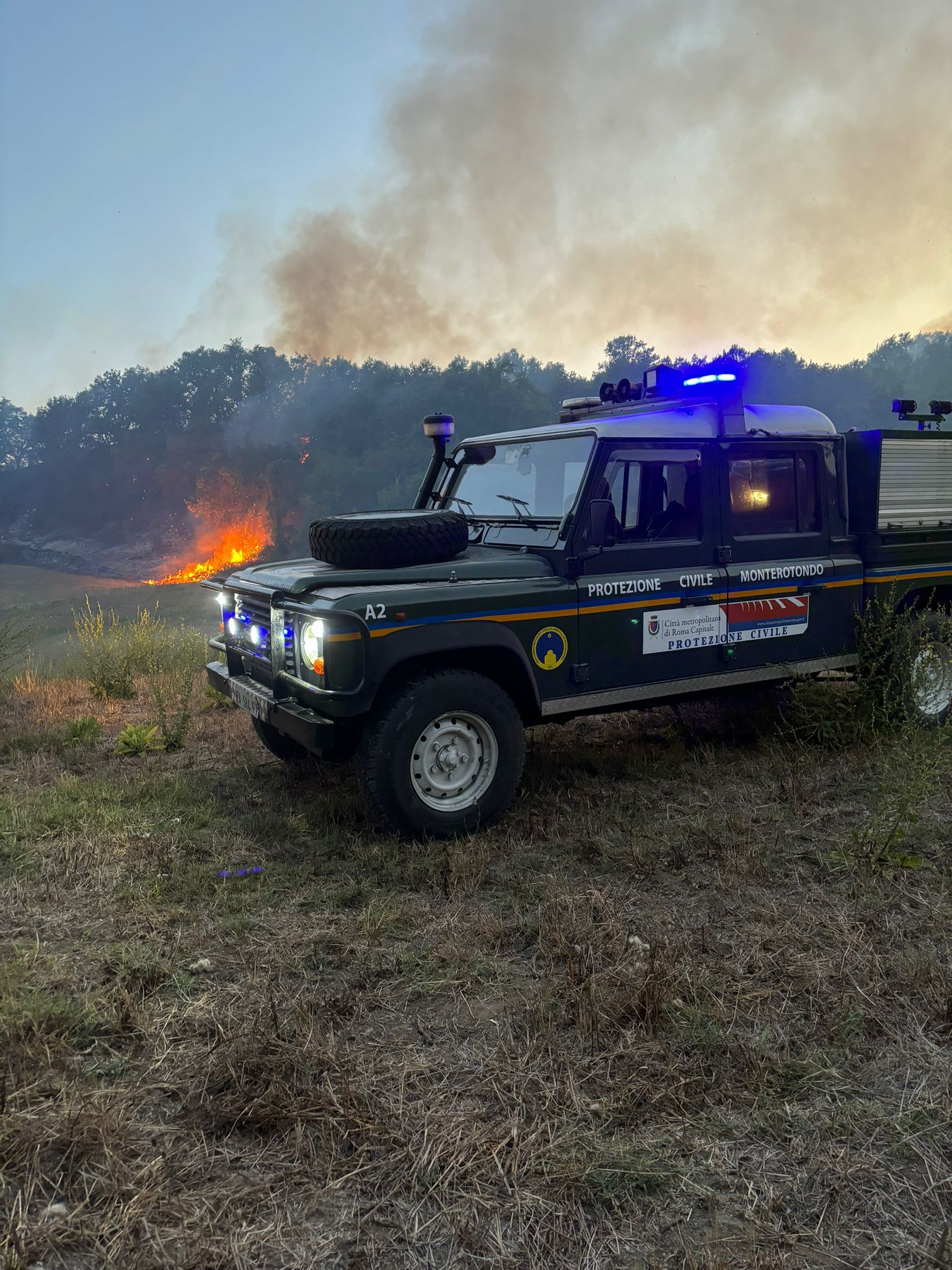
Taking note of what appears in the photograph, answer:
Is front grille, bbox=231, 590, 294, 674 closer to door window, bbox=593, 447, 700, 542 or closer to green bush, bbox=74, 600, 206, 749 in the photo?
door window, bbox=593, 447, 700, 542

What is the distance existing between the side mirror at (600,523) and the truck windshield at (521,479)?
0.78 feet

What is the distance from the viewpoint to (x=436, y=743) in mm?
4574

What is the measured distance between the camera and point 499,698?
465cm

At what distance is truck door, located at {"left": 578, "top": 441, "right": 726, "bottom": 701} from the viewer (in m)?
4.96

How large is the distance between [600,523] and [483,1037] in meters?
2.81

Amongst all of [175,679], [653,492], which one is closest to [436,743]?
[653,492]

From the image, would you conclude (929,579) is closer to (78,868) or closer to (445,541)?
(445,541)

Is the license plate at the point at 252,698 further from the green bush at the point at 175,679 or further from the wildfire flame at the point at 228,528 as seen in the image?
the wildfire flame at the point at 228,528

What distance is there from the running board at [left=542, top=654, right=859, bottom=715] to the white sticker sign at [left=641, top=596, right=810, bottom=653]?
21cm

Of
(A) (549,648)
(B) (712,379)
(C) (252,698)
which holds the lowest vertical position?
(C) (252,698)

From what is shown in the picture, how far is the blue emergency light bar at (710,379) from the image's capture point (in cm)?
545

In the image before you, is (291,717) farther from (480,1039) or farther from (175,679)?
(175,679)

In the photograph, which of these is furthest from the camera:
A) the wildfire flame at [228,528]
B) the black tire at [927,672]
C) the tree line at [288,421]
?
the tree line at [288,421]

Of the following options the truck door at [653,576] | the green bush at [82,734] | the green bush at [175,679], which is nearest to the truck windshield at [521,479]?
the truck door at [653,576]
